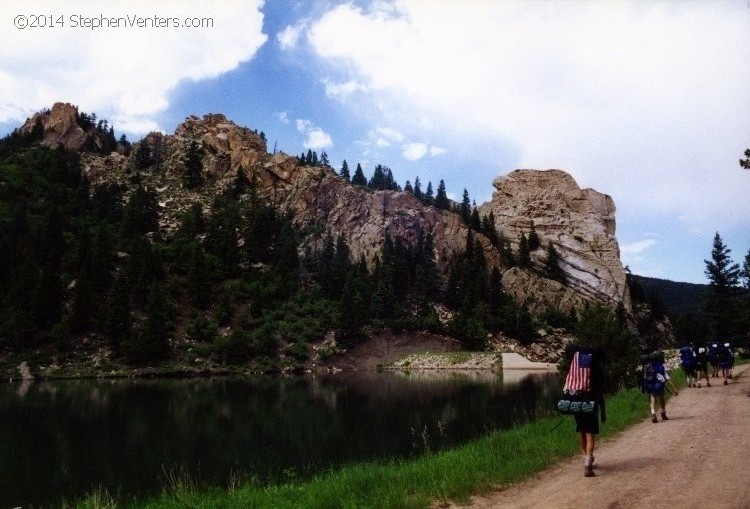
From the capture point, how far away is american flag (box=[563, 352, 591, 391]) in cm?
883

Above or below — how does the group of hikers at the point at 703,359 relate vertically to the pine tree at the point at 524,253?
below

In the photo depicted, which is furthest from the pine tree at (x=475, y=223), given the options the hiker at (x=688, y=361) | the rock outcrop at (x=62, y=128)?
the rock outcrop at (x=62, y=128)

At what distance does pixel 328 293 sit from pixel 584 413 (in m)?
85.7

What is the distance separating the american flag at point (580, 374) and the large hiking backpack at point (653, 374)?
19.4 feet

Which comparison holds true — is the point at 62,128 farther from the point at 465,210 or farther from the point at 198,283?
the point at 465,210

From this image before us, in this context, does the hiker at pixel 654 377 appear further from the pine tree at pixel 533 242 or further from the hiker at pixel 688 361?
the pine tree at pixel 533 242

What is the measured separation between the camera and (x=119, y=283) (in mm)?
67250

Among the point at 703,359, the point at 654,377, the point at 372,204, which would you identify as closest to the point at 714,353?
A: the point at 703,359

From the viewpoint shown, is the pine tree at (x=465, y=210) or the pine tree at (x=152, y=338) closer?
the pine tree at (x=152, y=338)

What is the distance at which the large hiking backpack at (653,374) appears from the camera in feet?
45.1

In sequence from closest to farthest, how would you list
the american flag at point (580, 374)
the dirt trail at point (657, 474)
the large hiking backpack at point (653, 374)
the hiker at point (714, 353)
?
the dirt trail at point (657, 474) → the american flag at point (580, 374) → the large hiking backpack at point (653, 374) → the hiker at point (714, 353)

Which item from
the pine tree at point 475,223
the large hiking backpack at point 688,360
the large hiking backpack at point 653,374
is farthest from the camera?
the pine tree at point 475,223

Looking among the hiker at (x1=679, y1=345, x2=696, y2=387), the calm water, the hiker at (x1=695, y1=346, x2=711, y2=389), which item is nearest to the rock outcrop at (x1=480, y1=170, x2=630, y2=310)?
the calm water

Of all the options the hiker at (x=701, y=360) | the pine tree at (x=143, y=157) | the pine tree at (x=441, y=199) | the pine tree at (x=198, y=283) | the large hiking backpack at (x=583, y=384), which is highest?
the pine tree at (x=143, y=157)
